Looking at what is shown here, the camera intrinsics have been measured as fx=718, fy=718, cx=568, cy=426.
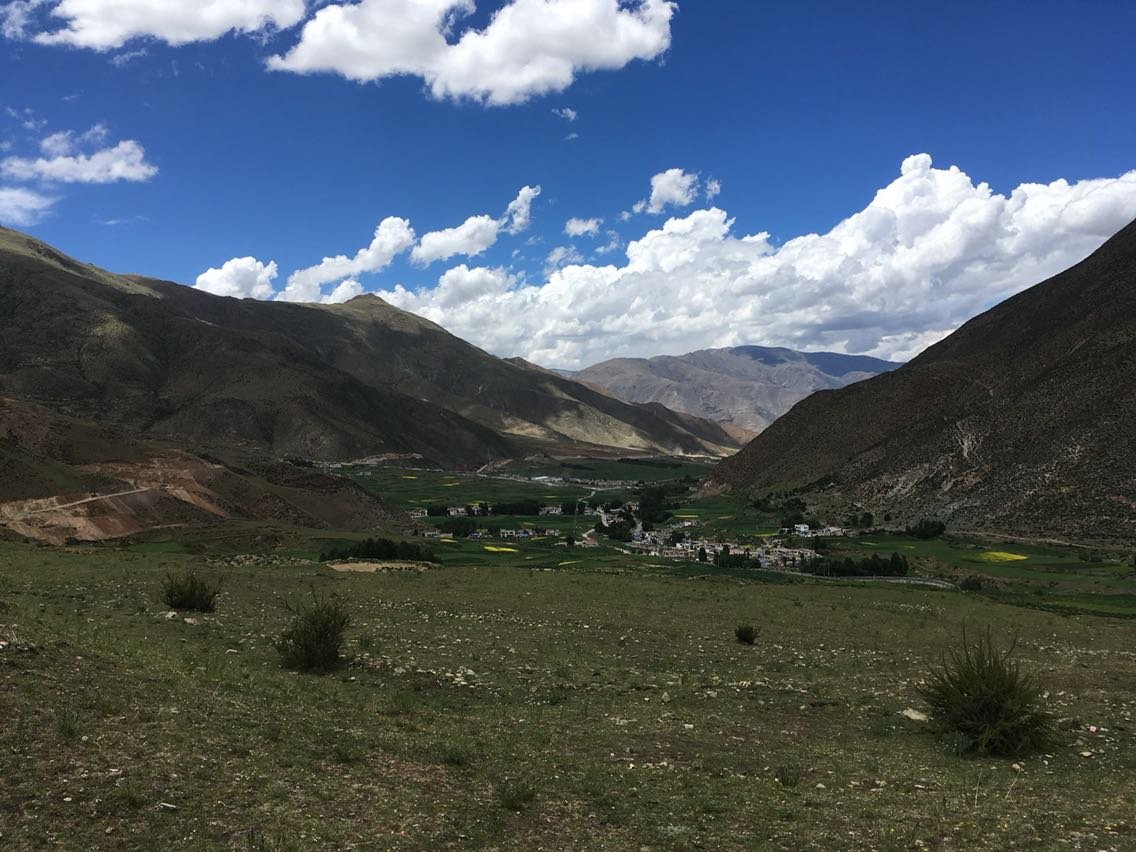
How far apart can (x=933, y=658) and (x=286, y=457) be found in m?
165

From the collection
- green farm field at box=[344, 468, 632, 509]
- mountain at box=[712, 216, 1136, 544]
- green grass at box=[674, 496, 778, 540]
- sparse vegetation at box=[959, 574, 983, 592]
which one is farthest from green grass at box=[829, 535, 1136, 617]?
green farm field at box=[344, 468, 632, 509]

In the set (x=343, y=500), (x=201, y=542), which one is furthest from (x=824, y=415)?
(x=201, y=542)

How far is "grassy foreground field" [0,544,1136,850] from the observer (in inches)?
360

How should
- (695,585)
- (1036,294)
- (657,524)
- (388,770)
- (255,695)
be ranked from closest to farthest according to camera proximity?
(388,770) < (255,695) < (695,585) < (657,524) < (1036,294)

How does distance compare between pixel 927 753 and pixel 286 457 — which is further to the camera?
pixel 286 457

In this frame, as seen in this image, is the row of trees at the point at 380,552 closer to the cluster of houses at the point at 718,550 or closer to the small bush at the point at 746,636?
the cluster of houses at the point at 718,550

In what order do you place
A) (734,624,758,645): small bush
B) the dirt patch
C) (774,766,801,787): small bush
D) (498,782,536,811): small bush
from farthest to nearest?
the dirt patch, (734,624,758,645): small bush, (774,766,801,787): small bush, (498,782,536,811): small bush

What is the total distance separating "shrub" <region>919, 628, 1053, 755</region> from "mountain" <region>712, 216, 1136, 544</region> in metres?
76.6

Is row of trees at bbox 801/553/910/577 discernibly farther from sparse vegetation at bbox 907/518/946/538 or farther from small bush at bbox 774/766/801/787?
small bush at bbox 774/766/801/787

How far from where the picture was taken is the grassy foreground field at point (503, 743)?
9156 millimetres

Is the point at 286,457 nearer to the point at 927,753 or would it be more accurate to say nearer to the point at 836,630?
the point at 836,630

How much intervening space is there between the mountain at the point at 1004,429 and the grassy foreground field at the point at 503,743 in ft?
235

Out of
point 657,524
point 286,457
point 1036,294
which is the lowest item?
point 657,524

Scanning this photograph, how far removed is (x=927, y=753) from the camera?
1418 cm
